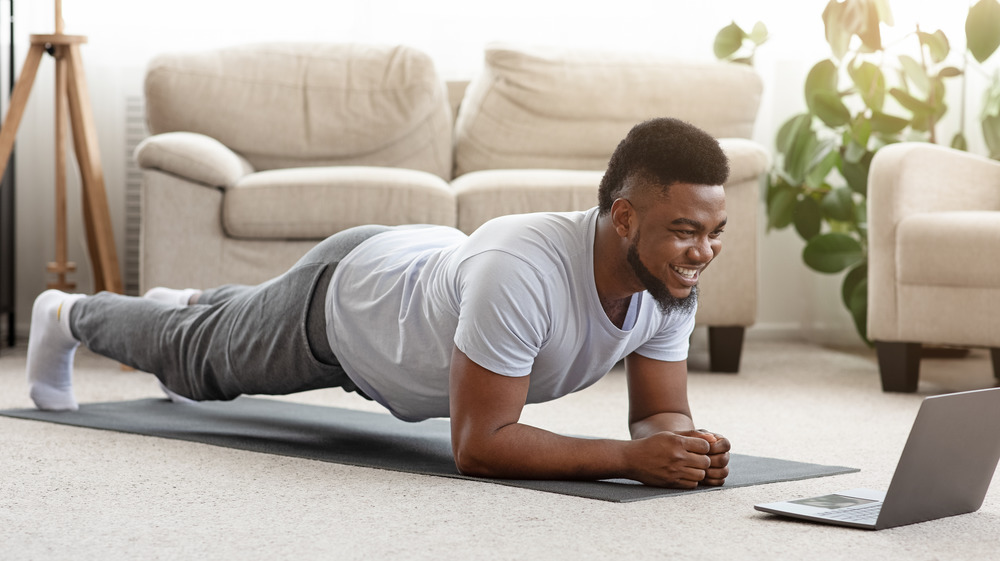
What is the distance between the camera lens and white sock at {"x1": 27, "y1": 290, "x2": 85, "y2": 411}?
2215 mm

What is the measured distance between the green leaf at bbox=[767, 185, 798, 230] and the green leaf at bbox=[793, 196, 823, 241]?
0.03 metres

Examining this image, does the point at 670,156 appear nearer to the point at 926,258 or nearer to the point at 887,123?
the point at 926,258

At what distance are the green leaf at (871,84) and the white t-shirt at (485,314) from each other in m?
2.01

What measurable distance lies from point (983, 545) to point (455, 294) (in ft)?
2.38

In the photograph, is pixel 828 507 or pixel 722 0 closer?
pixel 828 507

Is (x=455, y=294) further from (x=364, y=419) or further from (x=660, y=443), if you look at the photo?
(x=364, y=419)

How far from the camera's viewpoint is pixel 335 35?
402 centimetres

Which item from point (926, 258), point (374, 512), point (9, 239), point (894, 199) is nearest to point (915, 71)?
point (894, 199)

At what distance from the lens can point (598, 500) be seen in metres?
1.48

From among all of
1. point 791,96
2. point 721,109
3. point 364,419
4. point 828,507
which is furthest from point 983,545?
point 791,96

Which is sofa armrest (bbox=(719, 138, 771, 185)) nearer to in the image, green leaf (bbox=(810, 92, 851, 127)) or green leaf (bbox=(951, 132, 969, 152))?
green leaf (bbox=(810, 92, 851, 127))

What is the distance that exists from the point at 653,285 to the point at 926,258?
53.7 inches

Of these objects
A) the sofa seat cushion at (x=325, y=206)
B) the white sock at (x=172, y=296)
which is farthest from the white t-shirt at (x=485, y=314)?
the sofa seat cushion at (x=325, y=206)

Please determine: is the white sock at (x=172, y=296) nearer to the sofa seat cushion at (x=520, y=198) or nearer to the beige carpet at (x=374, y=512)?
the beige carpet at (x=374, y=512)
